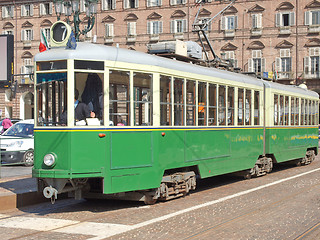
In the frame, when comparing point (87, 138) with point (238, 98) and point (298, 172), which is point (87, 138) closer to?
point (238, 98)

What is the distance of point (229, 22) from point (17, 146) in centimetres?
3683

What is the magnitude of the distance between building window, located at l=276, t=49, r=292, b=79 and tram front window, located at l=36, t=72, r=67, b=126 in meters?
42.8

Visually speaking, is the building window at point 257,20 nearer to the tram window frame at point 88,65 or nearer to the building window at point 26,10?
the building window at point 26,10

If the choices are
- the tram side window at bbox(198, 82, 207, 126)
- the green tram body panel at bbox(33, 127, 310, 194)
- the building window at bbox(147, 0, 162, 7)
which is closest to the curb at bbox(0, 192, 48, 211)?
the green tram body panel at bbox(33, 127, 310, 194)

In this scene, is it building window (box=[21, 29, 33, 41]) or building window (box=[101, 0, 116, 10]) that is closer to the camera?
building window (box=[101, 0, 116, 10])

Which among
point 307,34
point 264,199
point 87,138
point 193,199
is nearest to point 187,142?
point 193,199

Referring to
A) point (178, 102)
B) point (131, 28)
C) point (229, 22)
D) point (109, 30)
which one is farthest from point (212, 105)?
point (109, 30)

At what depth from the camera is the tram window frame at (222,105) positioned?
13.0 meters

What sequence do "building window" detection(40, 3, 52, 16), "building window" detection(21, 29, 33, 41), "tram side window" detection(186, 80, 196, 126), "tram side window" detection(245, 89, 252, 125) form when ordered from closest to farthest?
"tram side window" detection(186, 80, 196, 126), "tram side window" detection(245, 89, 252, 125), "building window" detection(40, 3, 52, 16), "building window" detection(21, 29, 33, 41)

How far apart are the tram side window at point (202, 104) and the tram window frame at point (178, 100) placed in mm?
723

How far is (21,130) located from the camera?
20.0 m

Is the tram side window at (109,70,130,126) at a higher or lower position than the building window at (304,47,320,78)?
lower

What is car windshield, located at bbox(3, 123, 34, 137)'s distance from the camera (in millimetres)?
19719

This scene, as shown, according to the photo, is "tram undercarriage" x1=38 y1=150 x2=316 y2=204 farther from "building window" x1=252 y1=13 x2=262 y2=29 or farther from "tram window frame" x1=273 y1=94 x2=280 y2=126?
"building window" x1=252 y1=13 x2=262 y2=29
